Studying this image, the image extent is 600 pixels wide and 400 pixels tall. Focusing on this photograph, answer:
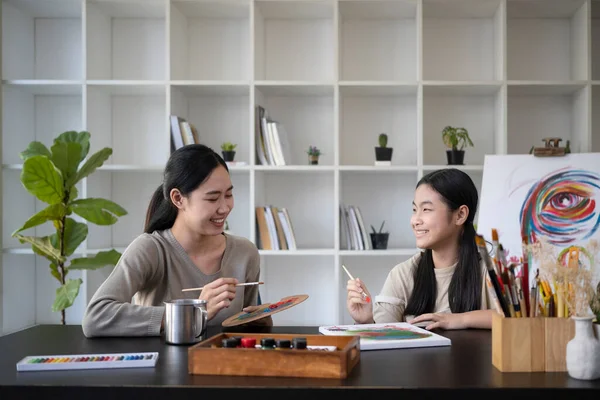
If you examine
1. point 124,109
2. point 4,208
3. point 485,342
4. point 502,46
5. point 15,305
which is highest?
point 502,46

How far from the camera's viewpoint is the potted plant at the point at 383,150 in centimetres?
366

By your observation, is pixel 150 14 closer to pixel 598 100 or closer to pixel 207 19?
pixel 207 19

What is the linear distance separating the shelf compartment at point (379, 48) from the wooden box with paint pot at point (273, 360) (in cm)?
278

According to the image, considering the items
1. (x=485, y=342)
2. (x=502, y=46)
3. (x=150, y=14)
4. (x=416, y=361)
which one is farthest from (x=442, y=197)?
(x=150, y=14)

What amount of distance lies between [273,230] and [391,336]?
6.72ft

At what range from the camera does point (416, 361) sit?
141 centimetres

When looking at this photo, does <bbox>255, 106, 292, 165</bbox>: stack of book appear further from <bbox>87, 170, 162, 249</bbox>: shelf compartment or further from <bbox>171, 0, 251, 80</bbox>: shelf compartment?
<bbox>87, 170, 162, 249</bbox>: shelf compartment

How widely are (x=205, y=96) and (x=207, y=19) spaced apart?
0.44 meters

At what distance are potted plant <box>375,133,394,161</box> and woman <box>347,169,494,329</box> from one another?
1364 mm

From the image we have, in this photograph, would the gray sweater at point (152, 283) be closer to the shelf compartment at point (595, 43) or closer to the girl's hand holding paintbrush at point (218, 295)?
the girl's hand holding paintbrush at point (218, 295)

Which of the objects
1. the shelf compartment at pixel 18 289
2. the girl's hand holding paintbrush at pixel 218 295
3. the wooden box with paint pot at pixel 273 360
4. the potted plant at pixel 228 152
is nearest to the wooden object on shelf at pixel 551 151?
the potted plant at pixel 228 152

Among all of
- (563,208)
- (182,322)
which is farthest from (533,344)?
(563,208)

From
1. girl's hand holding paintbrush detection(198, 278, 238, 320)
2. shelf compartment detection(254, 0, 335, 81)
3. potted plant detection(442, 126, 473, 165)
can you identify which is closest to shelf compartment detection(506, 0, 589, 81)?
potted plant detection(442, 126, 473, 165)

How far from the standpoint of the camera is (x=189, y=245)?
2170 millimetres
